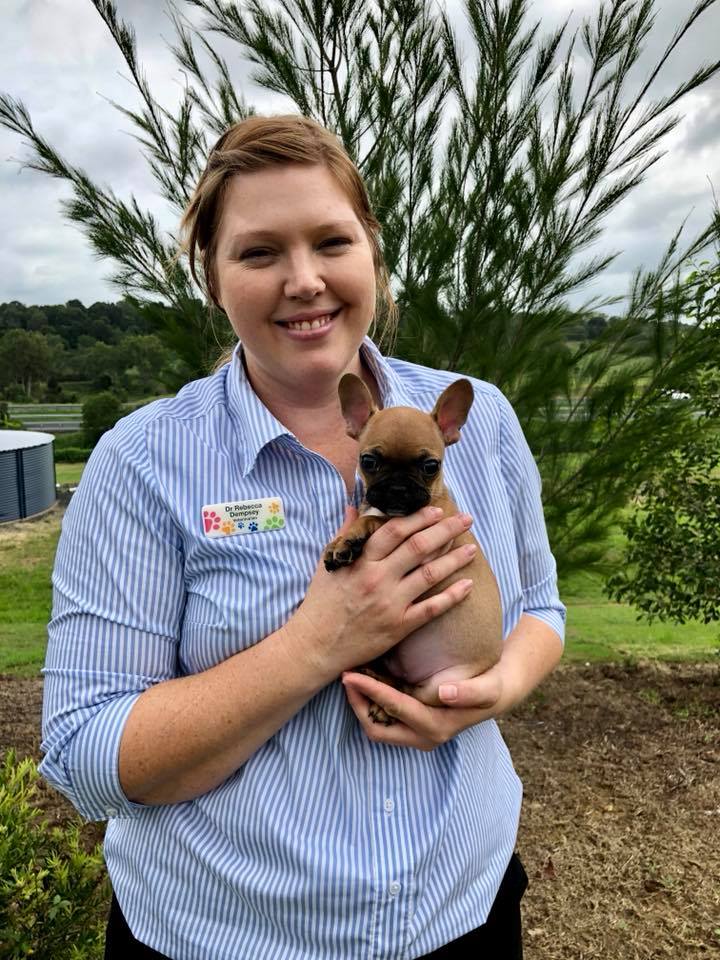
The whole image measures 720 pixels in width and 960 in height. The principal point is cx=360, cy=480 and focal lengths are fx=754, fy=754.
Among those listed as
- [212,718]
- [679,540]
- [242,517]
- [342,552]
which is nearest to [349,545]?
[342,552]

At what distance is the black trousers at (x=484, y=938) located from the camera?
1.80 meters

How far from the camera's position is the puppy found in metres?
1.92

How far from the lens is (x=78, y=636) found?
1.65 m

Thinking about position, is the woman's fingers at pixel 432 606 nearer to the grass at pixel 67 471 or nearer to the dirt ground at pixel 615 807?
the dirt ground at pixel 615 807

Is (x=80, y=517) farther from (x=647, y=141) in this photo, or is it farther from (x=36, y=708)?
(x=36, y=708)

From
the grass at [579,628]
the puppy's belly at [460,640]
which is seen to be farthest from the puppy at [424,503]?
the grass at [579,628]

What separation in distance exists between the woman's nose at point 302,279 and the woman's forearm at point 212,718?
0.82 meters

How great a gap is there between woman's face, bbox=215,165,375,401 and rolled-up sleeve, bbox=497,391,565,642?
0.56 m

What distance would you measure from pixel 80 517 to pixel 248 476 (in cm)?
40

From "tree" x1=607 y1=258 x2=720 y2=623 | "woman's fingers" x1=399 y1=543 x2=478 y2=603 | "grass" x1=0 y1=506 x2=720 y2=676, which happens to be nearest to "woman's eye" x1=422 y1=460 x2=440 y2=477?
"woman's fingers" x1=399 y1=543 x2=478 y2=603

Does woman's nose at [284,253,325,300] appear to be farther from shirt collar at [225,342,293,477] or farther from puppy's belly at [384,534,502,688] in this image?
puppy's belly at [384,534,502,688]

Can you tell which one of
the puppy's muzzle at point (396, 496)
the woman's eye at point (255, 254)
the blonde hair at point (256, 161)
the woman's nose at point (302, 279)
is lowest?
the puppy's muzzle at point (396, 496)

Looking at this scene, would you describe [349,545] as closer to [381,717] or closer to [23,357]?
[381,717]

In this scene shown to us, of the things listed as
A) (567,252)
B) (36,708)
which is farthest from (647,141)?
(36,708)
